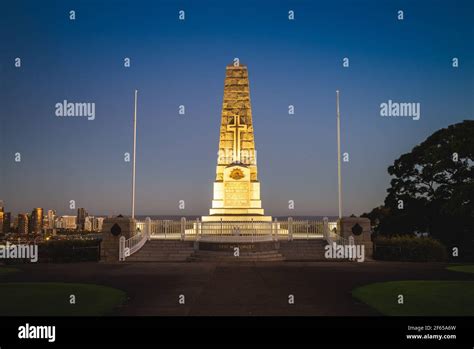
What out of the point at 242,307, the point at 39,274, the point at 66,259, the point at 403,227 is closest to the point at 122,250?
the point at 66,259

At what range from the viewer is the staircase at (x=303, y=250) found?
75.0ft

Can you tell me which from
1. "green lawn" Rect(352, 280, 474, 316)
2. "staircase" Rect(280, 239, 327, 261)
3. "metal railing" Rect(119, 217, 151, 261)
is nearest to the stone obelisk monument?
"metal railing" Rect(119, 217, 151, 261)

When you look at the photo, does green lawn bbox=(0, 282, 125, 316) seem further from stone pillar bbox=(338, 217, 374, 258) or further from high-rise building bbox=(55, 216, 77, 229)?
high-rise building bbox=(55, 216, 77, 229)

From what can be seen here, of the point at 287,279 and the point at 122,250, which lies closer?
the point at 287,279

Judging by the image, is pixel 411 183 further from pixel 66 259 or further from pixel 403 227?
pixel 66 259

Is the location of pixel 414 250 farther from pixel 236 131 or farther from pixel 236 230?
pixel 236 131

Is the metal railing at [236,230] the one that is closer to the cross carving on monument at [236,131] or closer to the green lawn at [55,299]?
the green lawn at [55,299]

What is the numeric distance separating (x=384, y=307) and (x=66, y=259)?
1701 cm

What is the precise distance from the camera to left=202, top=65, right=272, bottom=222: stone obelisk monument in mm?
37188

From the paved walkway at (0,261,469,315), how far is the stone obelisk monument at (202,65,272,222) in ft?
54.3

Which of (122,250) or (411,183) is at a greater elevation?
(411,183)
